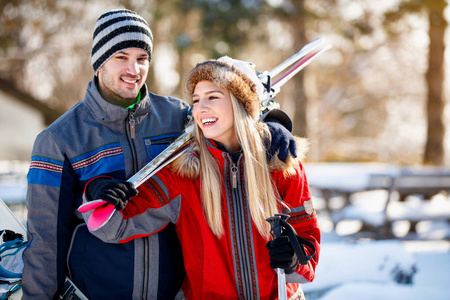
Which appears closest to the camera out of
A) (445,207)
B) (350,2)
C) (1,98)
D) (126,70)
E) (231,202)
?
(231,202)

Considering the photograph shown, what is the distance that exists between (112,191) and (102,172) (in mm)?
306

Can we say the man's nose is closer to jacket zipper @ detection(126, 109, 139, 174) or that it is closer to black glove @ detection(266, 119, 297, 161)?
jacket zipper @ detection(126, 109, 139, 174)

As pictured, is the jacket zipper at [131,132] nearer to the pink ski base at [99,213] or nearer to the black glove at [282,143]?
the pink ski base at [99,213]

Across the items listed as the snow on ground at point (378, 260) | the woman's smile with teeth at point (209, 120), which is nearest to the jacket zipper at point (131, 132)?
the woman's smile with teeth at point (209, 120)

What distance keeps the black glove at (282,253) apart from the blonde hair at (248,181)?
0.77 feet

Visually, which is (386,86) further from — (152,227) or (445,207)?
(152,227)

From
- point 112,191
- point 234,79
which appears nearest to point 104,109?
point 112,191

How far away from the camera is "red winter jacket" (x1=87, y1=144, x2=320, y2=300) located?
214 centimetres

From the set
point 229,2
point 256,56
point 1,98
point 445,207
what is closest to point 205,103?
point 445,207

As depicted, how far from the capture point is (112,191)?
6.55 ft

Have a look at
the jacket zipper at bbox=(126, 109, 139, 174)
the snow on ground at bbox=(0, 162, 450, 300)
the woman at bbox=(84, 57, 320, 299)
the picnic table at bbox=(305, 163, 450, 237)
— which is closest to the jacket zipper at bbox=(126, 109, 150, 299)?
the jacket zipper at bbox=(126, 109, 139, 174)

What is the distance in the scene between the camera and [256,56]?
2086cm

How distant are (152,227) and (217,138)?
534 mm

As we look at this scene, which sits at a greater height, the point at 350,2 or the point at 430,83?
the point at 350,2
